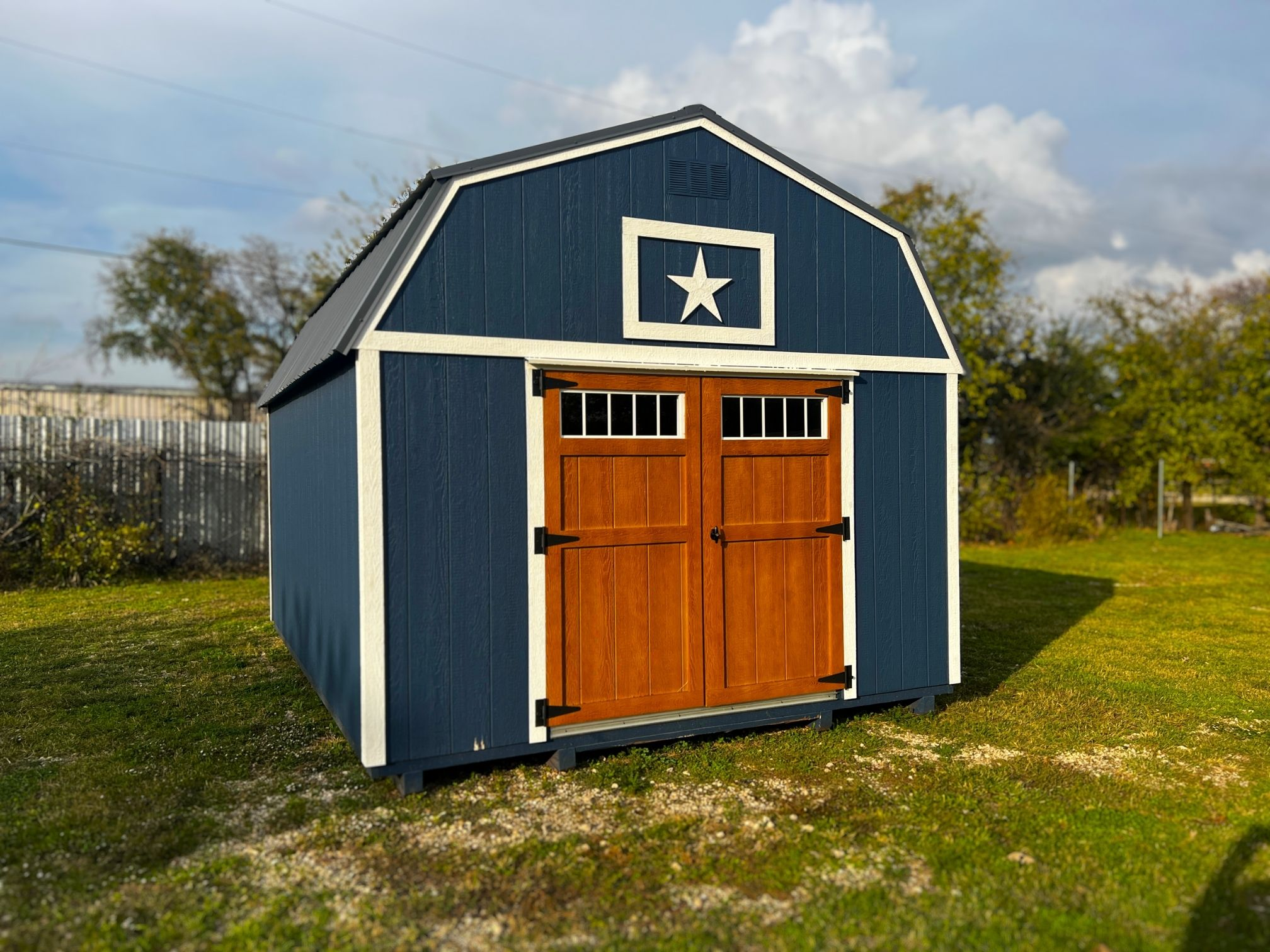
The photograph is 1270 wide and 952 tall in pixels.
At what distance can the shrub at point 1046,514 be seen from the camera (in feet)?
54.8

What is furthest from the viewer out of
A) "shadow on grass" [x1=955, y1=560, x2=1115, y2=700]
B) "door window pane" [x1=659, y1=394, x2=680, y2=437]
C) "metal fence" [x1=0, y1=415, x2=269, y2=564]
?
"metal fence" [x1=0, y1=415, x2=269, y2=564]

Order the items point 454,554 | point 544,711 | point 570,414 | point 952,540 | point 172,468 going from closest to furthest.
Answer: point 454,554 → point 544,711 → point 570,414 → point 952,540 → point 172,468

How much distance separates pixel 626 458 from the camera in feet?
16.2

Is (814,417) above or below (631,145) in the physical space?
below

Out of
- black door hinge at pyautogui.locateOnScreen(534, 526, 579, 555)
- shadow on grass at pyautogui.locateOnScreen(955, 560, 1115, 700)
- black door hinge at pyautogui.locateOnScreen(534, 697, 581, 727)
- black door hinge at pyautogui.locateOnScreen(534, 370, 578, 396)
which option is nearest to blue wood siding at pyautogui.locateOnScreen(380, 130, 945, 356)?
black door hinge at pyautogui.locateOnScreen(534, 370, 578, 396)

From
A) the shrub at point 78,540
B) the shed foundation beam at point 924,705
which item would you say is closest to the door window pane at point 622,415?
the shed foundation beam at point 924,705

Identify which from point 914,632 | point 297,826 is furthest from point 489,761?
point 914,632

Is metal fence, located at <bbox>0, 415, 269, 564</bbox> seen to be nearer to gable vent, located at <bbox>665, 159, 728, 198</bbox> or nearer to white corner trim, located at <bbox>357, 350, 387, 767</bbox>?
white corner trim, located at <bbox>357, 350, 387, 767</bbox>

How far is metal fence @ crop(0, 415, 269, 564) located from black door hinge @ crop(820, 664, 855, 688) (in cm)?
939

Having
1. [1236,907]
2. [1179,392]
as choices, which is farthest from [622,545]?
[1179,392]

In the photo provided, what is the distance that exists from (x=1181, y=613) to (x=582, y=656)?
7718mm

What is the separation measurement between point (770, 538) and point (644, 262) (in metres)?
1.73

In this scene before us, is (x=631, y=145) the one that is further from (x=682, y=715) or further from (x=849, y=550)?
(x=682, y=715)

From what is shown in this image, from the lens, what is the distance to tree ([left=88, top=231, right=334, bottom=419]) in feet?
80.4
